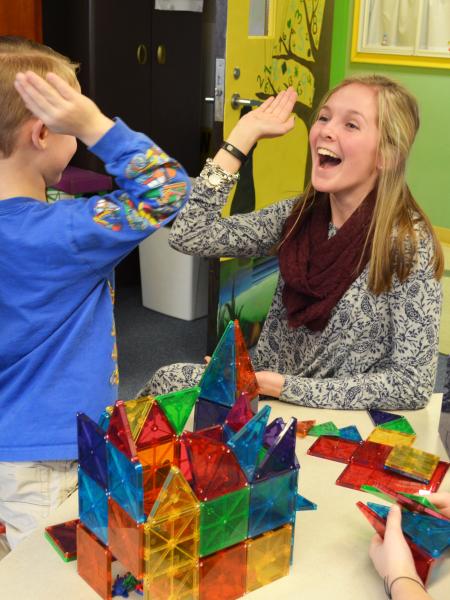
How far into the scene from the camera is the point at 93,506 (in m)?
1.00

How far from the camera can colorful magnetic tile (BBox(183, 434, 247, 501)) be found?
949 millimetres

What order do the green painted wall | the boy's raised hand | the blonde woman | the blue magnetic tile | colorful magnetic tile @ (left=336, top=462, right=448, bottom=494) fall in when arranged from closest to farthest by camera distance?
1. the blue magnetic tile
2. the boy's raised hand
3. colorful magnetic tile @ (left=336, top=462, right=448, bottom=494)
4. the blonde woman
5. the green painted wall

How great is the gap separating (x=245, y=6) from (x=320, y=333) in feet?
6.00

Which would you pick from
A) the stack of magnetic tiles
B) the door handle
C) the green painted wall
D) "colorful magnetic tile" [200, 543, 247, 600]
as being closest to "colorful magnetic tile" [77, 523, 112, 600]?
the stack of magnetic tiles

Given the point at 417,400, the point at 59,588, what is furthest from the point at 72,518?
the point at 417,400

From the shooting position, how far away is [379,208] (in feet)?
5.88

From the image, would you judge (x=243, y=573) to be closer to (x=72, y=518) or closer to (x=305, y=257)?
(x=72, y=518)

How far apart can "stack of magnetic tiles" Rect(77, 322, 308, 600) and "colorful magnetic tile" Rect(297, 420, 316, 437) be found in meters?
0.37

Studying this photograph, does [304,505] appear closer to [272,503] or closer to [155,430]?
[272,503]

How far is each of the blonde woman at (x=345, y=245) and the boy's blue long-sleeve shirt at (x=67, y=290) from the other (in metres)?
0.40

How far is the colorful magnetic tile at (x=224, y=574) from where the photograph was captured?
965 millimetres

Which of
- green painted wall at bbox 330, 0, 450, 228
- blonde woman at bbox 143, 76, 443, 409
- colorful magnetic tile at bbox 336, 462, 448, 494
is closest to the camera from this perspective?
colorful magnetic tile at bbox 336, 462, 448, 494

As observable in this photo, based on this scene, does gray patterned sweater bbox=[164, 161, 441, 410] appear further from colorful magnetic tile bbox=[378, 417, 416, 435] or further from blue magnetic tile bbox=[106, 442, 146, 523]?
blue magnetic tile bbox=[106, 442, 146, 523]

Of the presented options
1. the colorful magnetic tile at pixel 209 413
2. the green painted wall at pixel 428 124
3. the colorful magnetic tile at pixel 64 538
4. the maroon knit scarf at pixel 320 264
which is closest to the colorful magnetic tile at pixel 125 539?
the colorful magnetic tile at pixel 64 538
